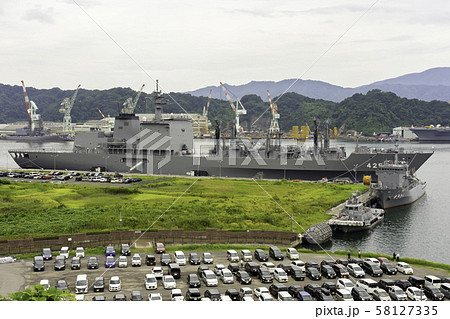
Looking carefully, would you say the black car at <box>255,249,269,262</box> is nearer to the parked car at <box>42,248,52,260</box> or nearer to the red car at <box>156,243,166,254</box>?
the red car at <box>156,243,166,254</box>

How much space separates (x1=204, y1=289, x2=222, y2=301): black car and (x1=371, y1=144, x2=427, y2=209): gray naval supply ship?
98.3 ft

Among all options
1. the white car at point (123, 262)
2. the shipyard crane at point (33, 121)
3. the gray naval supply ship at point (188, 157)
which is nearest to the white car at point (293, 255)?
the white car at point (123, 262)

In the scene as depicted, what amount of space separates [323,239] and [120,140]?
42.6 m

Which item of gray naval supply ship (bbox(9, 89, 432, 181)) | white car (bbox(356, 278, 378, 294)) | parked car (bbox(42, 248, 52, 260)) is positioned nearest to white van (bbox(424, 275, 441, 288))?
white car (bbox(356, 278, 378, 294))

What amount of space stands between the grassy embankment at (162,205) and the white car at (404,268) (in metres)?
10.0

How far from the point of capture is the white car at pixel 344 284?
20.2 meters

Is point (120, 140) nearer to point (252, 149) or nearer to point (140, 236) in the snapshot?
point (252, 149)

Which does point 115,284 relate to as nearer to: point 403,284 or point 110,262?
point 110,262

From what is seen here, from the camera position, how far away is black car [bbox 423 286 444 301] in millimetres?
19098

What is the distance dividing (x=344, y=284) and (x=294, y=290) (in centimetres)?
250

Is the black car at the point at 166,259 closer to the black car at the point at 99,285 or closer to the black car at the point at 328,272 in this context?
the black car at the point at 99,285

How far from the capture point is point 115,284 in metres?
20.2

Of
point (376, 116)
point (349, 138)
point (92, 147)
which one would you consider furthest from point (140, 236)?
point (376, 116)

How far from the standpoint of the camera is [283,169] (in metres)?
60.2
